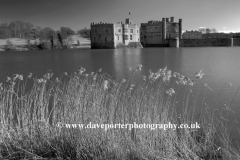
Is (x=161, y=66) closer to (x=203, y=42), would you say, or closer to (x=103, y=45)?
(x=103, y=45)

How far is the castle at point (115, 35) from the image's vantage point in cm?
3962

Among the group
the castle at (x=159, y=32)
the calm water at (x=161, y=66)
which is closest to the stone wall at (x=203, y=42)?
the castle at (x=159, y=32)

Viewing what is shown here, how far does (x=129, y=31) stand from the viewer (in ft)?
137

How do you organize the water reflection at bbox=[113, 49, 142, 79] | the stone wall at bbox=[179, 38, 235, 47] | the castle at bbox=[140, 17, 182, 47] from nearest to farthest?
1. the water reflection at bbox=[113, 49, 142, 79]
2. the stone wall at bbox=[179, 38, 235, 47]
3. the castle at bbox=[140, 17, 182, 47]

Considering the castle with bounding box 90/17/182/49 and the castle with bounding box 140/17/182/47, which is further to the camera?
the castle with bounding box 140/17/182/47

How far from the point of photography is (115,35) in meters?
39.8

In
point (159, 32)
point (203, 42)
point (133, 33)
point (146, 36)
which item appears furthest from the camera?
point (146, 36)

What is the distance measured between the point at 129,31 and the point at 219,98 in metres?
37.3

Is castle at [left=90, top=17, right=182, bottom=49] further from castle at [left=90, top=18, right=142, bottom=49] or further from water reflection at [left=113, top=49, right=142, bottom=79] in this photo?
water reflection at [left=113, top=49, right=142, bottom=79]

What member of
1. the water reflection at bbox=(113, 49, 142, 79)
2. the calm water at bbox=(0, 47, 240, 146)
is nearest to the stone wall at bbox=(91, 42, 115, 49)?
the water reflection at bbox=(113, 49, 142, 79)

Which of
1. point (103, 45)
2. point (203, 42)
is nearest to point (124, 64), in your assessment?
point (103, 45)

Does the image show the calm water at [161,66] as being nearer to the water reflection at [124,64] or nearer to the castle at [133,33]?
the water reflection at [124,64]

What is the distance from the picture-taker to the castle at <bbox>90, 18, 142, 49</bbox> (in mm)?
39625

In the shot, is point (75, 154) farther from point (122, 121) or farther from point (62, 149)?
point (122, 121)
